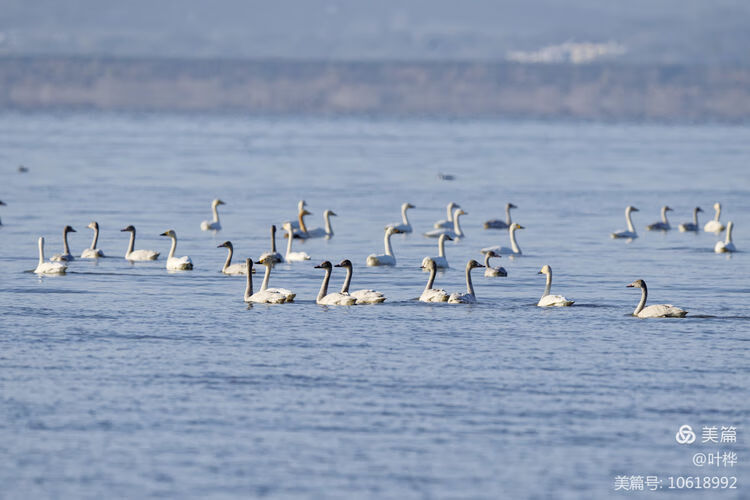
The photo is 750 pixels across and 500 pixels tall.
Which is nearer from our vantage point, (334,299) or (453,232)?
(334,299)

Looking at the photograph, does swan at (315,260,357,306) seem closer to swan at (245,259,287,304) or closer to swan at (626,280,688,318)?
swan at (245,259,287,304)

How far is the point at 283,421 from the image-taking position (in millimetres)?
18969

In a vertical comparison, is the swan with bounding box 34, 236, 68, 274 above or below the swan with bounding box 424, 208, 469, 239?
below

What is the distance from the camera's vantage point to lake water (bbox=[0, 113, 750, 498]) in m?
17.2

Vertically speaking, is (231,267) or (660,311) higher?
(231,267)

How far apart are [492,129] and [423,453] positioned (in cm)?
13324

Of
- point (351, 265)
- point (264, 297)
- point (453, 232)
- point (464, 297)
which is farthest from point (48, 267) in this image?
point (453, 232)

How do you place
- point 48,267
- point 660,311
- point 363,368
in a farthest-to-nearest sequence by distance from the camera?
point 48,267 < point 660,311 < point 363,368

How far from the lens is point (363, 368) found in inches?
867

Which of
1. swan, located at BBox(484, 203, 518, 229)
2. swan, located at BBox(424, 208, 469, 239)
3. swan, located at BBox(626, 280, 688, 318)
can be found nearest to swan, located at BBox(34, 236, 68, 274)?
swan, located at BBox(626, 280, 688, 318)

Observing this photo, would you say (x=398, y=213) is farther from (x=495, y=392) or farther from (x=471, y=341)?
(x=495, y=392)

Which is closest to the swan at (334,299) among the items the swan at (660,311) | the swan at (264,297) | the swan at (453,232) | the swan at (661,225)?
the swan at (264,297)

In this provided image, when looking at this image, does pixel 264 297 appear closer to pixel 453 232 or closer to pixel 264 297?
pixel 264 297

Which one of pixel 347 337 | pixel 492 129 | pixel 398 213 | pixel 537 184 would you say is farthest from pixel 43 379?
pixel 492 129
